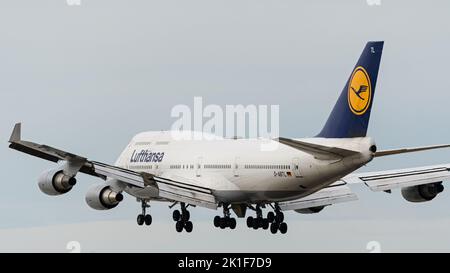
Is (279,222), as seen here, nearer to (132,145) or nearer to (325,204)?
(325,204)

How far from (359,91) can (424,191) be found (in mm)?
10038

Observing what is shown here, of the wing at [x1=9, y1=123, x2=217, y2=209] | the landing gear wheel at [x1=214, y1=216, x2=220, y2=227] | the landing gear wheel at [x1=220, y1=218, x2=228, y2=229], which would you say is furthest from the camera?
the landing gear wheel at [x1=214, y1=216, x2=220, y2=227]

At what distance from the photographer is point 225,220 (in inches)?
3701

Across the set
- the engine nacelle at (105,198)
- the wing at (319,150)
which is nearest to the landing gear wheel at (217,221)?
the engine nacelle at (105,198)

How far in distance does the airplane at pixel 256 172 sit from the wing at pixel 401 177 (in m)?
0.05

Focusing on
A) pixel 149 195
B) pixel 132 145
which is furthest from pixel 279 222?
pixel 132 145

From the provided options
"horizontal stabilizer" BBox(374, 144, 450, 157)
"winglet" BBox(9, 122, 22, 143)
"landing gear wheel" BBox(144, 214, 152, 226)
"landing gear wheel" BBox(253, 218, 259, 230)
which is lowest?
"landing gear wheel" BBox(253, 218, 259, 230)

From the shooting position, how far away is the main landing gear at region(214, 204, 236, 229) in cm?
9375

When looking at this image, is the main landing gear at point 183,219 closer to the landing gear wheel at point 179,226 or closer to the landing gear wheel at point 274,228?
the landing gear wheel at point 179,226

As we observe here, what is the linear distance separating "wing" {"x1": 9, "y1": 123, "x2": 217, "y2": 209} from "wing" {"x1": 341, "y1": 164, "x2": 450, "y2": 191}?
317 inches

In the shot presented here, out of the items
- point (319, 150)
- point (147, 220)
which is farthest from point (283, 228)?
point (319, 150)

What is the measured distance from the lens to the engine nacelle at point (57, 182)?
8688cm

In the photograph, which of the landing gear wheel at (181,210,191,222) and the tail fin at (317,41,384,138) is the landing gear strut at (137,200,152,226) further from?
the tail fin at (317,41,384,138)

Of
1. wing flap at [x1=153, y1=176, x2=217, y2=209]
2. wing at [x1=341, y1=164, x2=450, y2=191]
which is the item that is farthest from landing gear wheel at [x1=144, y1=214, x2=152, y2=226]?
wing at [x1=341, y1=164, x2=450, y2=191]
